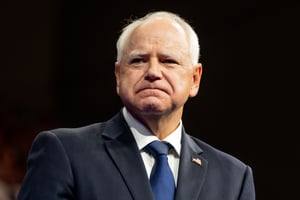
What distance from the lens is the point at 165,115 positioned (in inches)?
66.6

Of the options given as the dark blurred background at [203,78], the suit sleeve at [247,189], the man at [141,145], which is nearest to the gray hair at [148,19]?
the man at [141,145]

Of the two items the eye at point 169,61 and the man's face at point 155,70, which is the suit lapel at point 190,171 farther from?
the eye at point 169,61

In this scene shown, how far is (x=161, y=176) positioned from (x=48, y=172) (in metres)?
0.29

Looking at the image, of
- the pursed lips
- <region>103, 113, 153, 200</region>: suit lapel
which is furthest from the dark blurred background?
the pursed lips

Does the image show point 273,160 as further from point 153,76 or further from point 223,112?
point 153,76

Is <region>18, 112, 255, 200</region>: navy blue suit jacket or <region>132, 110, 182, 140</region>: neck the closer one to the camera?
<region>18, 112, 255, 200</region>: navy blue suit jacket

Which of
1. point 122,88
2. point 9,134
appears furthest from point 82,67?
point 122,88

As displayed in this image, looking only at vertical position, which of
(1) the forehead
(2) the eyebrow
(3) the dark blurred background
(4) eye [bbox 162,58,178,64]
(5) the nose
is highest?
(1) the forehead

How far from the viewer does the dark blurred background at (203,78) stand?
401 centimetres

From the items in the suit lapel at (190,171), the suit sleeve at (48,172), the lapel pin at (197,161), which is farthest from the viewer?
the lapel pin at (197,161)

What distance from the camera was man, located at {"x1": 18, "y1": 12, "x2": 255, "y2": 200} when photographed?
5.03ft

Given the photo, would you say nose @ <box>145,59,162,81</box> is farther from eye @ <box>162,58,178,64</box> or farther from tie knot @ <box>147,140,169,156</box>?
tie knot @ <box>147,140,169,156</box>

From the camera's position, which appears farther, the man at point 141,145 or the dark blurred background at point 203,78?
the dark blurred background at point 203,78

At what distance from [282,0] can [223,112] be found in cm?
85
